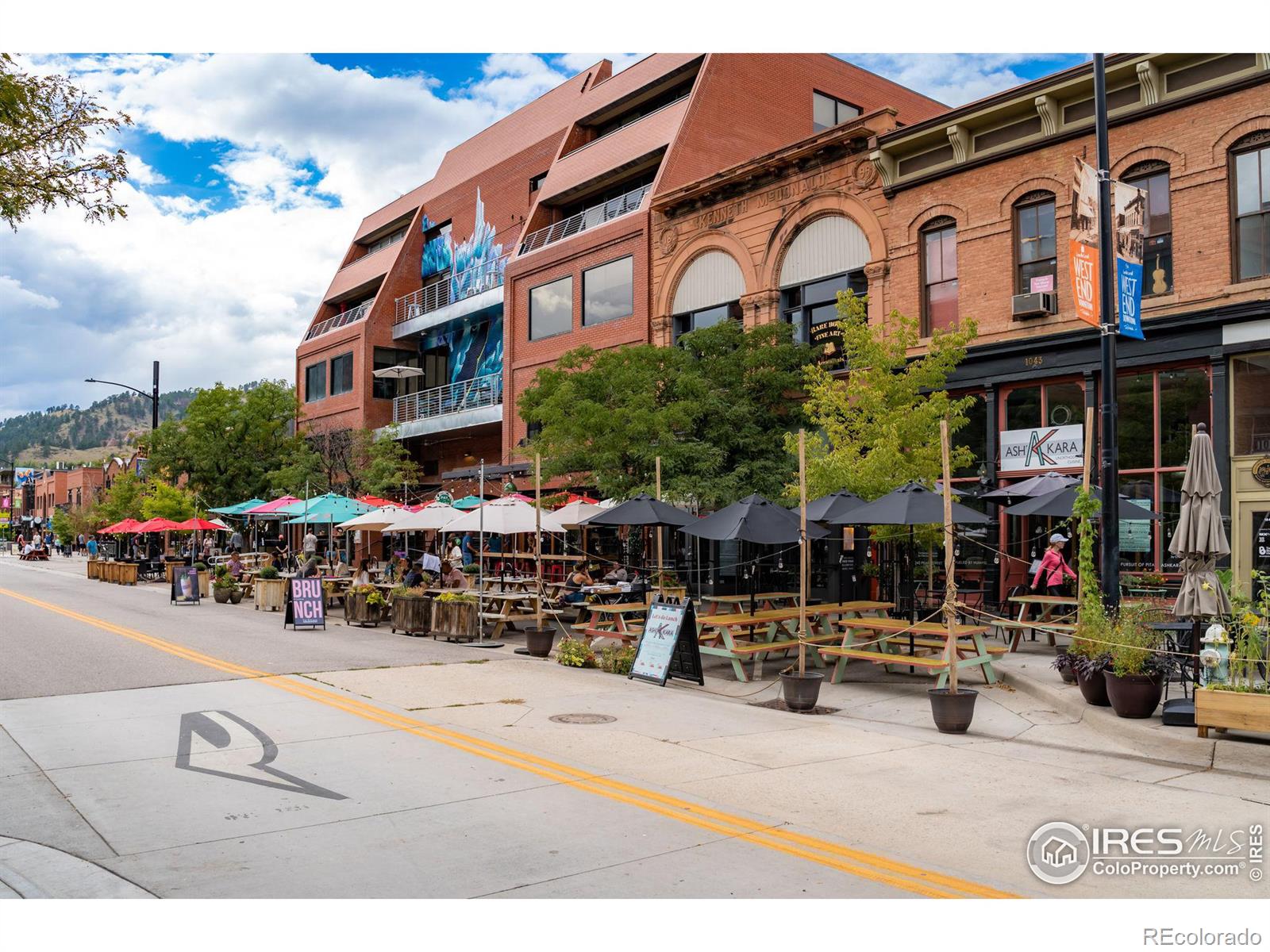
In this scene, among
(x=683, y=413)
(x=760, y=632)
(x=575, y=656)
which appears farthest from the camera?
(x=683, y=413)

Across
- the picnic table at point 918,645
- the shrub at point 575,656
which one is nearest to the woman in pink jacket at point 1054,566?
the picnic table at point 918,645

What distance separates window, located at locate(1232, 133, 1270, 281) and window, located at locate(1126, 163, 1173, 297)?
1.06 m

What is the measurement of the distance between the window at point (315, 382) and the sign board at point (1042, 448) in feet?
118

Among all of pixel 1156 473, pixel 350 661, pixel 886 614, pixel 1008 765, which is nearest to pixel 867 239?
pixel 1156 473

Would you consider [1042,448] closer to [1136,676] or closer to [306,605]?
[1136,676]

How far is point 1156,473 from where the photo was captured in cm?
1822

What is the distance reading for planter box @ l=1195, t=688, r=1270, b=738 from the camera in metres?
9.06

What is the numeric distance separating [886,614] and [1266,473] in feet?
21.4

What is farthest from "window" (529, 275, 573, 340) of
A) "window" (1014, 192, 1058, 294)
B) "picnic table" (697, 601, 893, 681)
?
"picnic table" (697, 601, 893, 681)

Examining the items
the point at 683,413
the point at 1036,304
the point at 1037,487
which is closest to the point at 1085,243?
the point at 1037,487

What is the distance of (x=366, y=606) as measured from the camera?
2231 centimetres

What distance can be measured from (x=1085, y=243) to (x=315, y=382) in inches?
1659

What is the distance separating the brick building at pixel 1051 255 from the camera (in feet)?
56.2

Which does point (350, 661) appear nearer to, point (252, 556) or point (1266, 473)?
point (1266, 473)
